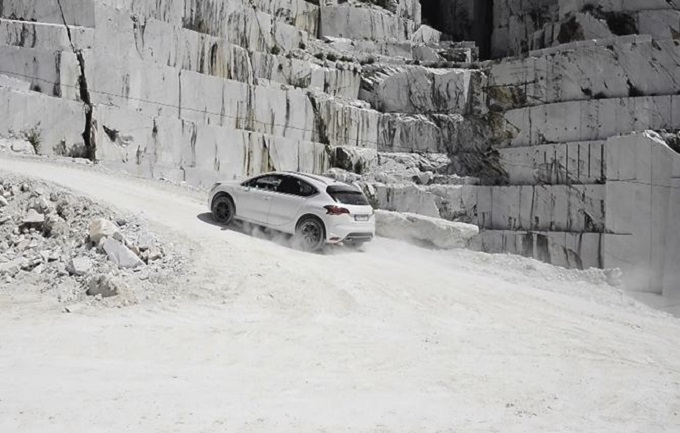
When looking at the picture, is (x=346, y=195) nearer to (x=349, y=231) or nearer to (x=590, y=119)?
(x=349, y=231)

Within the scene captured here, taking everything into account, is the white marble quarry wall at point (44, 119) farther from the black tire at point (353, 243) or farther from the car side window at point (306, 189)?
the black tire at point (353, 243)

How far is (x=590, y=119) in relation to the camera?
19578mm

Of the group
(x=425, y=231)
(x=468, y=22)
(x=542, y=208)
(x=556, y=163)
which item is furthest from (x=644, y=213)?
(x=468, y=22)

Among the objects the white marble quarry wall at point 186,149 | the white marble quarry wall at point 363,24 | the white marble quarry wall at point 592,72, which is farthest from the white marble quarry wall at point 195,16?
the white marble quarry wall at point 592,72

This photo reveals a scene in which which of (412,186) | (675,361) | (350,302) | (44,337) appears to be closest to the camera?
(44,337)

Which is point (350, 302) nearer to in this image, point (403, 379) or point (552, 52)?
point (403, 379)

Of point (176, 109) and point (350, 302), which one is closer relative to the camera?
point (350, 302)

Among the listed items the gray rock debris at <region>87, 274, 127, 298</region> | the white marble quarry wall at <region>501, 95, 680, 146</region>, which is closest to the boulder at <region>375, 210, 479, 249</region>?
the white marble quarry wall at <region>501, 95, 680, 146</region>

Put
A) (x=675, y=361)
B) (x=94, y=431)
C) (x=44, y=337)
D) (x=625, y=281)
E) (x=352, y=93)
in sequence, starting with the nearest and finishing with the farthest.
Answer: (x=94, y=431) < (x=44, y=337) < (x=675, y=361) < (x=625, y=281) < (x=352, y=93)

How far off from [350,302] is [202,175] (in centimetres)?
976

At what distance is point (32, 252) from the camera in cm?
920

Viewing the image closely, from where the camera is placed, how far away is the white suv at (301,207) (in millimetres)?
12117

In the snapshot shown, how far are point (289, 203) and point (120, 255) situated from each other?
426cm

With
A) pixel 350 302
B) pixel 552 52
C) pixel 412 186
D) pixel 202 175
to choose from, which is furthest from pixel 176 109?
pixel 552 52
